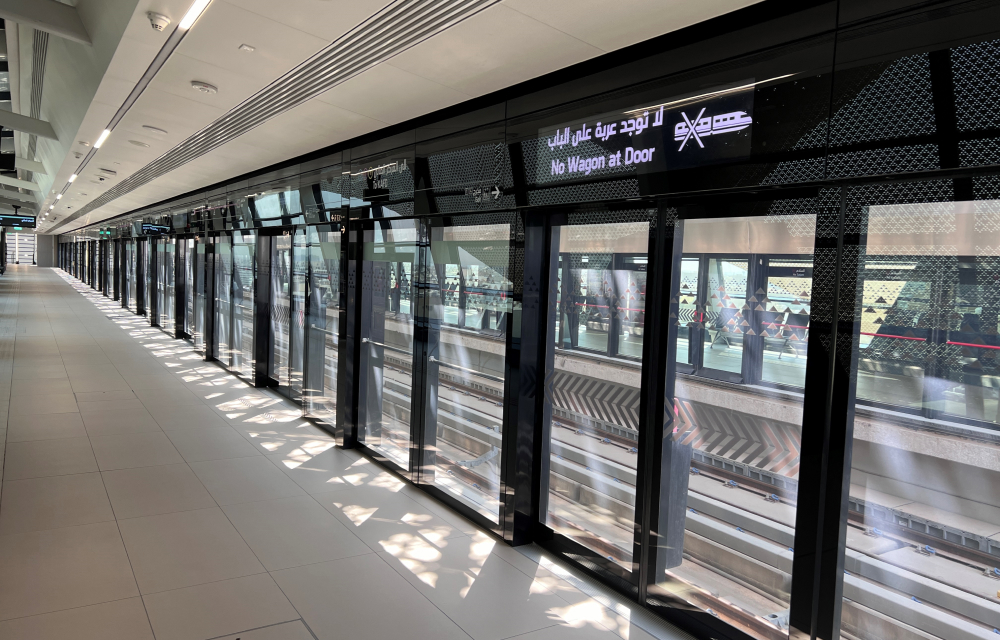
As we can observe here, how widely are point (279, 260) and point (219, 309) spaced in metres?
2.90

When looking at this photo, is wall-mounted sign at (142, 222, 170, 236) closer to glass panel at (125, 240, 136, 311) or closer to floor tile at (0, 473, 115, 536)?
glass panel at (125, 240, 136, 311)

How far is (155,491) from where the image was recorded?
469cm

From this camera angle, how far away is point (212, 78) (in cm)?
441

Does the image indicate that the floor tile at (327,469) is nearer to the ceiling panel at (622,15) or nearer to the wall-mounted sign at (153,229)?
the ceiling panel at (622,15)

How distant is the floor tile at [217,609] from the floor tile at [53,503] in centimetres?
133

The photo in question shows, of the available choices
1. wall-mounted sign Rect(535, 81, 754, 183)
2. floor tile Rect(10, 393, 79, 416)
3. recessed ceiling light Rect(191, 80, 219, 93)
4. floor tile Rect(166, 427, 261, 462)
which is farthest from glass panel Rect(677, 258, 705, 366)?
floor tile Rect(10, 393, 79, 416)

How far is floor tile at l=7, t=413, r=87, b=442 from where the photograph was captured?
591cm

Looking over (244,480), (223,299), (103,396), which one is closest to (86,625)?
(244,480)

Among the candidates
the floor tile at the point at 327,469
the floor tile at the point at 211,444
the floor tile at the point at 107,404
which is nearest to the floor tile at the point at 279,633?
the floor tile at the point at 327,469

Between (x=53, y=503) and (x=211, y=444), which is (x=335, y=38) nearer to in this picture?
(x=53, y=503)

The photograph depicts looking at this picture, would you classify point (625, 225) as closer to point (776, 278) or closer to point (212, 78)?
point (776, 278)

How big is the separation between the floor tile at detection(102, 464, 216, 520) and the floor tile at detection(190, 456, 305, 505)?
0.09 m

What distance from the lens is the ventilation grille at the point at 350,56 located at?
9.68 feet

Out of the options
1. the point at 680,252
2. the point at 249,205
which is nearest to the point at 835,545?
the point at 680,252
